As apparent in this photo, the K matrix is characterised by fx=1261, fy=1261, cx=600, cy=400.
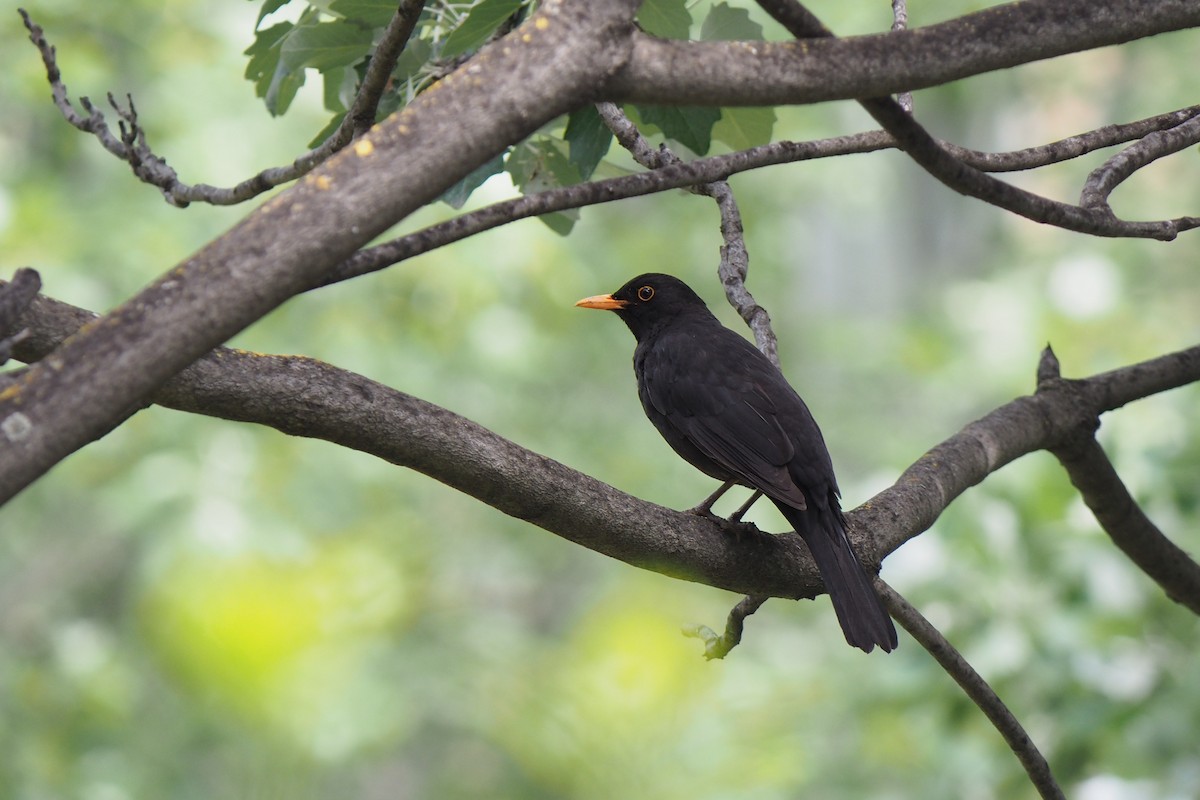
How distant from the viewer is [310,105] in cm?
844

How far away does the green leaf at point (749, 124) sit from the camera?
3.02m

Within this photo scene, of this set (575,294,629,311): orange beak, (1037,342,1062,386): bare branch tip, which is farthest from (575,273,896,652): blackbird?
(1037,342,1062,386): bare branch tip

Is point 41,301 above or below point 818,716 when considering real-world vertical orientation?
below

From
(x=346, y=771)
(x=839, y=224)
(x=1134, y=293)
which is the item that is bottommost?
(x=346, y=771)

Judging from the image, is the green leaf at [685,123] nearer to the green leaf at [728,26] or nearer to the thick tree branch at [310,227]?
the green leaf at [728,26]

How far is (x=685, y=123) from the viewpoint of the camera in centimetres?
270

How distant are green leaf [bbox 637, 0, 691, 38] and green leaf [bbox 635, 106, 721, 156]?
0.52 ft

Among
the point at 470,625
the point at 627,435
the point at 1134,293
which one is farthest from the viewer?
the point at 1134,293

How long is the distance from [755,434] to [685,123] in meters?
1.10

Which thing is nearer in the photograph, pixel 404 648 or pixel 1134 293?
pixel 404 648

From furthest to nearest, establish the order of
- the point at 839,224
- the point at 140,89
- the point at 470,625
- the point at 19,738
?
the point at 839,224
the point at 470,625
the point at 140,89
the point at 19,738

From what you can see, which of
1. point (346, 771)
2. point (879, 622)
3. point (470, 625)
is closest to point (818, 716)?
point (470, 625)

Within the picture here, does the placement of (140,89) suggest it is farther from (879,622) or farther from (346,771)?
(879,622)

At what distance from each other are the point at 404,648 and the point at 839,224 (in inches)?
428
